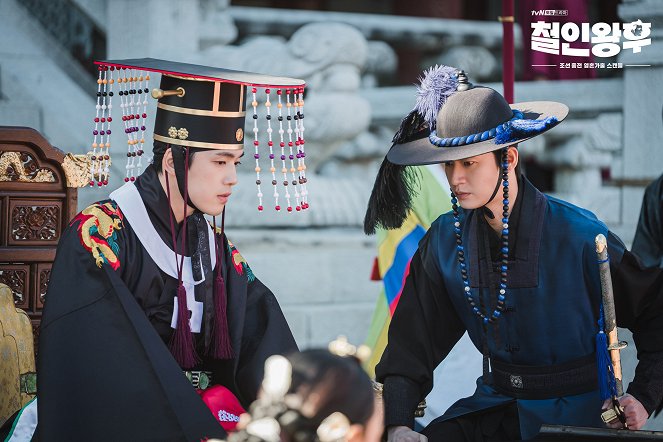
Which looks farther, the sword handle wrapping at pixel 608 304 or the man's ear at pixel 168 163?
the man's ear at pixel 168 163

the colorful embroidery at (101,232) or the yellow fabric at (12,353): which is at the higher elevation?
the colorful embroidery at (101,232)

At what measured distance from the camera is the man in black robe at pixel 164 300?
325 cm

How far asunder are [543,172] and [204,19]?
2960 mm

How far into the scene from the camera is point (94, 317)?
3297mm

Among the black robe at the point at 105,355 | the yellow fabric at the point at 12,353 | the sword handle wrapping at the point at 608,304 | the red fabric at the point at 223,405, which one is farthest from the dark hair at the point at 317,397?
the yellow fabric at the point at 12,353

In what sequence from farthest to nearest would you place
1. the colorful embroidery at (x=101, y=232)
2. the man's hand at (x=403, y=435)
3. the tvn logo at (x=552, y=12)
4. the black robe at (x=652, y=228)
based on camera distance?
the tvn logo at (x=552, y=12) → the black robe at (x=652, y=228) → the man's hand at (x=403, y=435) → the colorful embroidery at (x=101, y=232)

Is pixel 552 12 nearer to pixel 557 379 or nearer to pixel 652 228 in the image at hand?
pixel 652 228

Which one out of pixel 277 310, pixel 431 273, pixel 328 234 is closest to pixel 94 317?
pixel 277 310

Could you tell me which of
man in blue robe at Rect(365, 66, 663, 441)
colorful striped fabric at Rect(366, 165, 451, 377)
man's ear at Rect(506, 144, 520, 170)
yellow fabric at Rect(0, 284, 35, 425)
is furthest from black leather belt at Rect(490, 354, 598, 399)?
yellow fabric at Rect(0, 284, 35, 425)

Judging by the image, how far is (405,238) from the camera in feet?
17.0

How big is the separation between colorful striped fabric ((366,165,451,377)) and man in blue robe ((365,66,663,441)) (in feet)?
4.53

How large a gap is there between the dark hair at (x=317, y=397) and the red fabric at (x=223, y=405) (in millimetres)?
1324

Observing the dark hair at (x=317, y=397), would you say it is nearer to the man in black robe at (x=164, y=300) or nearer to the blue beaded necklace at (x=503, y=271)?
the man in black robe at (x=164, y=300)

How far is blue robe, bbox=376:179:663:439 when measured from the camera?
357cm
